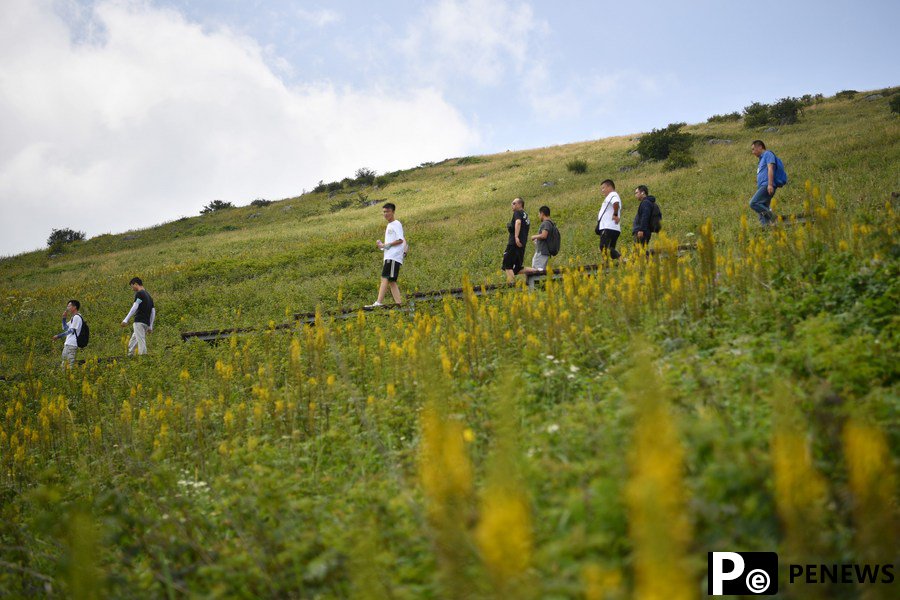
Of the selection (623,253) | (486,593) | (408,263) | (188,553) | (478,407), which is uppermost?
(408,263)

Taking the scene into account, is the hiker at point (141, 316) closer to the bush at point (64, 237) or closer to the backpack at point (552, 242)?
the backpack at point (552, 242)

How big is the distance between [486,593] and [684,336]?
377 cm

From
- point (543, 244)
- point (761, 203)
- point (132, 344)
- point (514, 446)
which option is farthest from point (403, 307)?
point (514, 446)

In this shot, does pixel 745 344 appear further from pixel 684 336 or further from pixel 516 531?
pixel 516 531

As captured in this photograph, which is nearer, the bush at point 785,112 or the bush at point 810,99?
the bush at point 785,112

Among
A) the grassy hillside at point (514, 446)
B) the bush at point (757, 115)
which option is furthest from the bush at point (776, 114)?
the grassy hillside at point (514, 446)

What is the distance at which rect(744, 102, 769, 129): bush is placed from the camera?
120 ft

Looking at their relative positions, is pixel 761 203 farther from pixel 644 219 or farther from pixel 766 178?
pixel 644 219

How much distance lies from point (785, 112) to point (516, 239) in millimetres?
32793

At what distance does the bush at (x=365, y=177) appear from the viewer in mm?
51969

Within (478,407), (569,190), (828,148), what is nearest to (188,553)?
(478,407)

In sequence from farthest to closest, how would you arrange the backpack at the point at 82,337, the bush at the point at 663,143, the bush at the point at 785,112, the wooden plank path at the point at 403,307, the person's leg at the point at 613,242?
the bush at the point at 785,112 < the bush at the point at 663,143 < the backpack at the point at 82,337 < the person's leg at the point at 613,242 < the wooden plank path at the point at 403,307

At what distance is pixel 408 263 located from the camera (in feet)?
63.3

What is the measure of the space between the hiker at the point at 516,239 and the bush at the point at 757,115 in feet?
106
